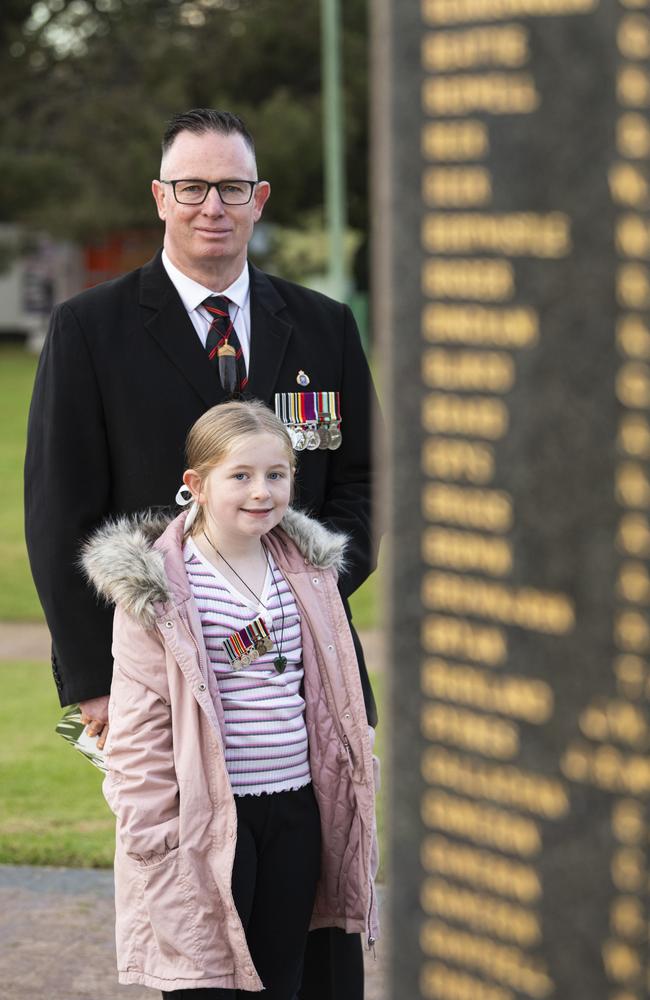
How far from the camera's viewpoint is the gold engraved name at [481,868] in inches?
70.4

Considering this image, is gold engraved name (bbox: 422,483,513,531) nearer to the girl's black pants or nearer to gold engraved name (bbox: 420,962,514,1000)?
gold engraved name (bbox: 420,962,514,1000)

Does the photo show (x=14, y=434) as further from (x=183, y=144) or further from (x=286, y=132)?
(x=183, y=144)

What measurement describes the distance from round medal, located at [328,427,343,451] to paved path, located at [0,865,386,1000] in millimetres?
1474

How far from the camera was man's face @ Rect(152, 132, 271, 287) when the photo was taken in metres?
3.35

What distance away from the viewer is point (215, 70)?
1374 inches

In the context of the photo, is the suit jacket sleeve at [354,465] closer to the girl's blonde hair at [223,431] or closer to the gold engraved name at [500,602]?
the girl's blonde hair at [223,431]

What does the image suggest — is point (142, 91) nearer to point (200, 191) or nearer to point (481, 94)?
point (200, 191)

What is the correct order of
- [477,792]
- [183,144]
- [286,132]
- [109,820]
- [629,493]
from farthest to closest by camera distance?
[286,132] → [109,820] → [183,144] → [477,792] → [629,493]

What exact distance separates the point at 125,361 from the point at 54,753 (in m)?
3.91

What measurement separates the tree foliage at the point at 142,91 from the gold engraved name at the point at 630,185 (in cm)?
3052

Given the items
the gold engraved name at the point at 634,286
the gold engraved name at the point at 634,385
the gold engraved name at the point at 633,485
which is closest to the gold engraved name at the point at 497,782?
the gold engraved name at the point at 633,485

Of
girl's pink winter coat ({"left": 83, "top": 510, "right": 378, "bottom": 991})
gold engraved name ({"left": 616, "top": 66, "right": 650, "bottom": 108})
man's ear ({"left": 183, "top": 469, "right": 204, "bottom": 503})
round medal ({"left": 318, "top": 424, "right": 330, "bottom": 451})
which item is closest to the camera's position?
gold engraved name ({"left": 616, "top": 66, "right": 650, "bottom": 108})

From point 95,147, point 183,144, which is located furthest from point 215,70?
point 183,144

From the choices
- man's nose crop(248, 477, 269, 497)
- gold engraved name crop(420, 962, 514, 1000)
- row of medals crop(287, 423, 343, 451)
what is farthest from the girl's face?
gold engraved name crop(420, 962, 514, 1000)
